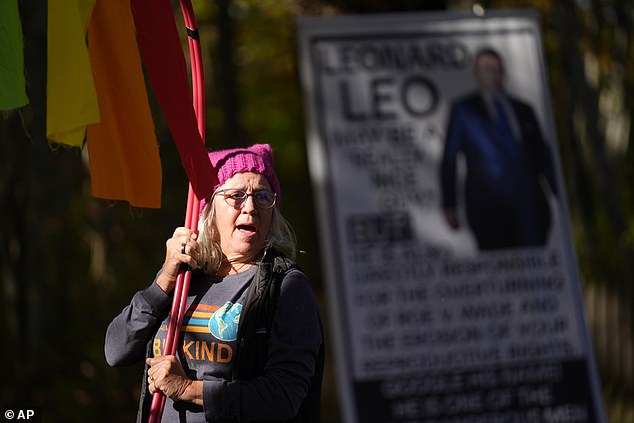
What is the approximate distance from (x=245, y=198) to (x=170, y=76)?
0.63 m

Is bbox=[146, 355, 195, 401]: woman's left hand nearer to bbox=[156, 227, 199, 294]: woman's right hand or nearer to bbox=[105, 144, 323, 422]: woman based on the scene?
bbox=[105, 144, 323, 422]: woman

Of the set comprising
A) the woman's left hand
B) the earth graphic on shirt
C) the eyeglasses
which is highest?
the eyeglasses

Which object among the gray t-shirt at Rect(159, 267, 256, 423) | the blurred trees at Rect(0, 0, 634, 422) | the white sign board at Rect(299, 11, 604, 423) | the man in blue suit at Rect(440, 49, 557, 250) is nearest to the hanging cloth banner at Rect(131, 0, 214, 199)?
the gray t-shirt at Rect(159, 267, 256, 423)

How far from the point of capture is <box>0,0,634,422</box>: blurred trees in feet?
32.0

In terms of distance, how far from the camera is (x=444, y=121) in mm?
7531

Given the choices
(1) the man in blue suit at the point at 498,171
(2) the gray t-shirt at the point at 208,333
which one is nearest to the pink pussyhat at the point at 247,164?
(2) the gray t-shirt at the point at 208,333

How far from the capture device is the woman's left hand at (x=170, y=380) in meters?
3.01

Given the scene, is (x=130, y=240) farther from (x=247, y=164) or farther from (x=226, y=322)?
(x=226, y=322)

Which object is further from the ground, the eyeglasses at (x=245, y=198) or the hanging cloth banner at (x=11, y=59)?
the hanging cloth banner at (x=11, y=59)

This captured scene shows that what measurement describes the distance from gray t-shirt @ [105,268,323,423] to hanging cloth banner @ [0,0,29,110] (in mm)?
895

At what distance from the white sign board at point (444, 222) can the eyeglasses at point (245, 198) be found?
13.0ft

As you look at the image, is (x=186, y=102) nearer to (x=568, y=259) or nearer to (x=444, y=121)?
(x=444, y=121)

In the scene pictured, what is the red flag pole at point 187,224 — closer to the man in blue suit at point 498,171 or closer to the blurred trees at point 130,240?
the man in blue suit at point 498,171

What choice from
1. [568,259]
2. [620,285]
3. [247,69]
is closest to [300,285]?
[568,259]
